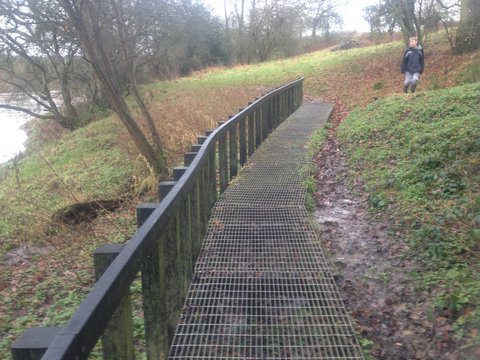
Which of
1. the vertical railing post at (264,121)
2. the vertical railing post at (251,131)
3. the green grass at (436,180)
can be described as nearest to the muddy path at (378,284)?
the green grass at (436,180)

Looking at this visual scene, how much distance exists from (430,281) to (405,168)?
2.92 meters

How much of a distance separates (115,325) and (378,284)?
272 centimetres

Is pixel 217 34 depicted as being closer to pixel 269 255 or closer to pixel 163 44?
pixel 163 44

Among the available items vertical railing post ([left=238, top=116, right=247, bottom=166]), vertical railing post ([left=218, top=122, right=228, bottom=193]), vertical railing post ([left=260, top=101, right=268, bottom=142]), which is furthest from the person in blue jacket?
vertical railing post ([left=218, top=122, right=228, bottom=193])

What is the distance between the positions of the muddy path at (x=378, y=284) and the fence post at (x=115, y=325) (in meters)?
1.86

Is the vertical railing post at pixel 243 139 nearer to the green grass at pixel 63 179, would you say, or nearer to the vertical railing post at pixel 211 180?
the vertical railing post at pixel 211 180

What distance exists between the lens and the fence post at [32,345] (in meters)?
1.78

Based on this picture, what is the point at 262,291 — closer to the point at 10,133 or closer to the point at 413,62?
the point at 413,62

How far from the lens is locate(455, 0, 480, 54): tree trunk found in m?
16.2

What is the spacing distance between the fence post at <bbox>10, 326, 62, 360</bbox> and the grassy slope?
3.22 m

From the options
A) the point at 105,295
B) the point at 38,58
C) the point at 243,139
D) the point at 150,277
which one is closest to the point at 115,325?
the point at 105,295

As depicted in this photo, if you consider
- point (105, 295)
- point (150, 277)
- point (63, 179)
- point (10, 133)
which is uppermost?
point (105, 295)

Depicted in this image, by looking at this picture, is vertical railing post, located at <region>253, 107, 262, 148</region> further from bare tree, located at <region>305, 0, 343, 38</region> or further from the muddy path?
bare tree, located at <region>305, 0, 343, 38</region>

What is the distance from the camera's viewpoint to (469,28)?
17.0 metres
